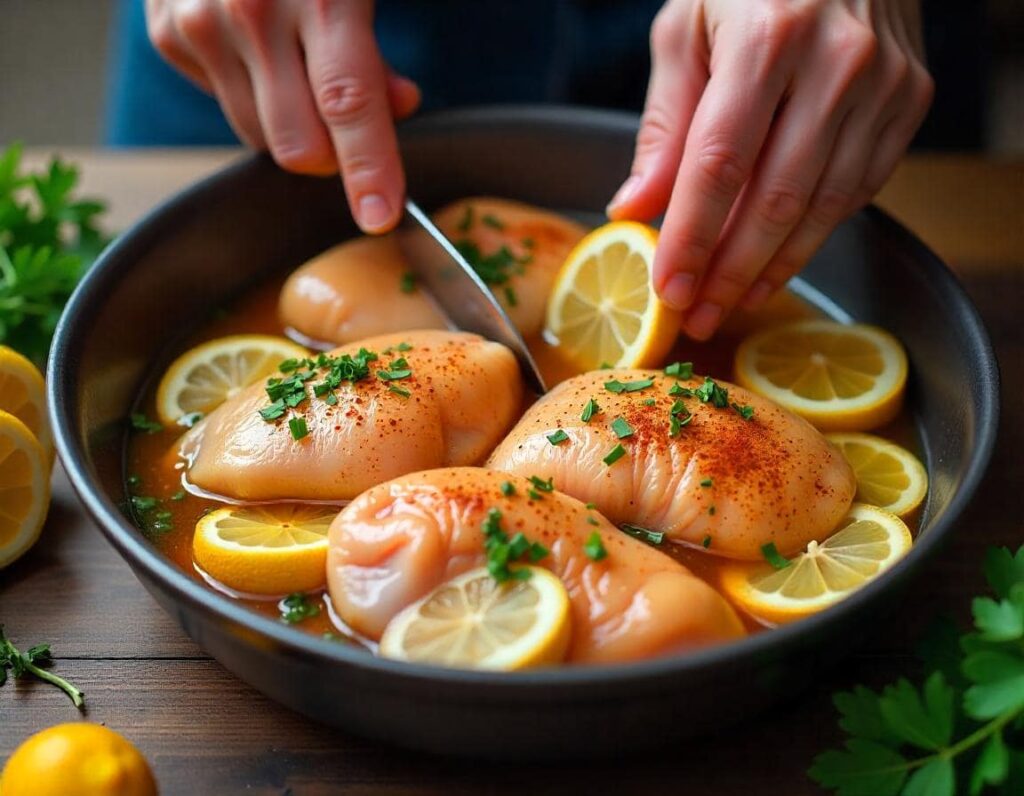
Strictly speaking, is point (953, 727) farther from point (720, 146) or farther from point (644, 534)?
point (720, 146)

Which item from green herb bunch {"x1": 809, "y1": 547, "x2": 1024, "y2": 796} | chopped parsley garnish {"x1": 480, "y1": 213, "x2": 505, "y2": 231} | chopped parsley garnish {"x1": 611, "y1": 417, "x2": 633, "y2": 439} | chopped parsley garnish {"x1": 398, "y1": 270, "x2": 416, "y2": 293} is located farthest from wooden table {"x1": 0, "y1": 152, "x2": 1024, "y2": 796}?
chopped parsley garnish {"x1": 480, "y1": 213, "x2": 505, "y2": 231}

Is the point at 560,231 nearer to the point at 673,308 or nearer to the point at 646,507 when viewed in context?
the point at 673,308

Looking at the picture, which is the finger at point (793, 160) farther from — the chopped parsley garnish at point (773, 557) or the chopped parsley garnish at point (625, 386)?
the chopped parsley garnish at point (773, 557)

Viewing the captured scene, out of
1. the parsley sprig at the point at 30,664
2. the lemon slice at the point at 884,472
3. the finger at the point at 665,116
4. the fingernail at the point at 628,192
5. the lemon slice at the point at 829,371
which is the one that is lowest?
the parsley sprig at the point at 30,664

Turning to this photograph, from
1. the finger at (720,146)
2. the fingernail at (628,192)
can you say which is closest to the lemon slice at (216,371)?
the fingernail at (628,192)

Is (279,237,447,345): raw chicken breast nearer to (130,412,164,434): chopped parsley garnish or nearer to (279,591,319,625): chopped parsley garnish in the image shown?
(130,412,164,434): chopped parsley garnish
